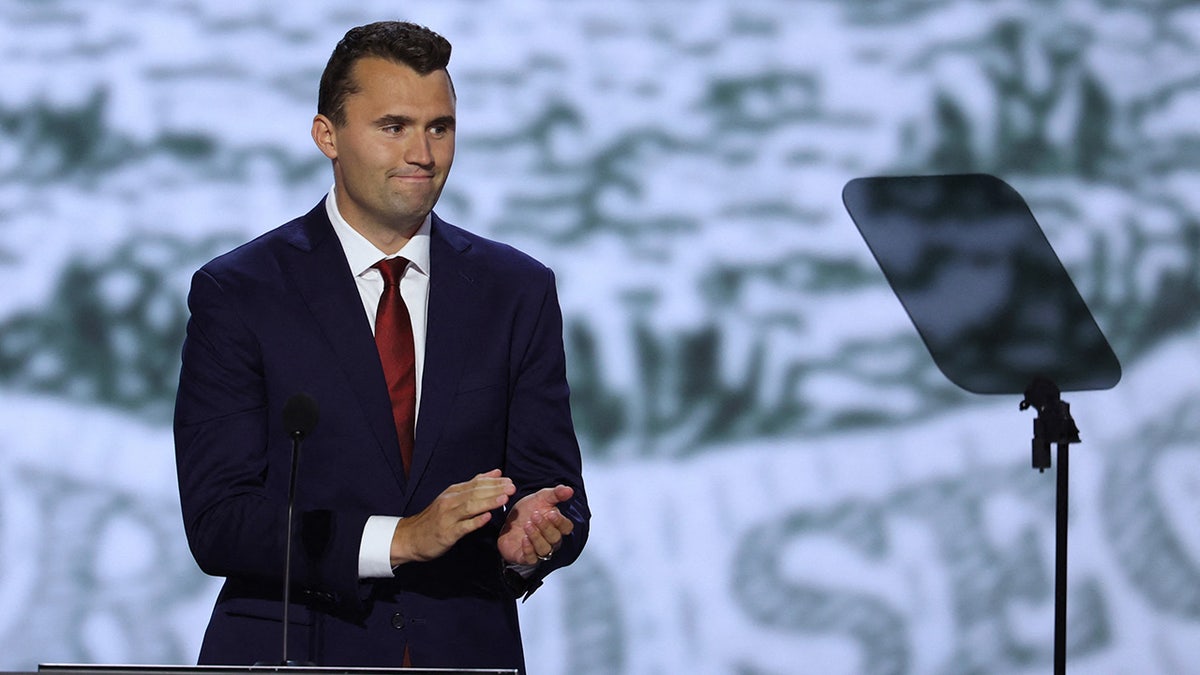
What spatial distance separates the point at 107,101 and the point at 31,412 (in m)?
0.70

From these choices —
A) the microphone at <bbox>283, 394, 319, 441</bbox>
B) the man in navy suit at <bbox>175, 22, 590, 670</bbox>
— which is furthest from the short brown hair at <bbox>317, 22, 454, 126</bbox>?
the microphone at <bbox>283, 394, 319, 441</bbox>

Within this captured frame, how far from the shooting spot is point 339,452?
6.27 feet

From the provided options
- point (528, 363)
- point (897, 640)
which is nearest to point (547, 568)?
point (528, 363)

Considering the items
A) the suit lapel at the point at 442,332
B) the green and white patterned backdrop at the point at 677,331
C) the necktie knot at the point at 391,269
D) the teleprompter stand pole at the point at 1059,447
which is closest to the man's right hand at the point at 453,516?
the suit lapel at the point at 442,332

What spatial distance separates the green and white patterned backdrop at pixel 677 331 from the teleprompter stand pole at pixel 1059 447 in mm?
915

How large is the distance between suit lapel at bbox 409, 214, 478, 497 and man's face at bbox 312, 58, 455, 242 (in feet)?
0.26

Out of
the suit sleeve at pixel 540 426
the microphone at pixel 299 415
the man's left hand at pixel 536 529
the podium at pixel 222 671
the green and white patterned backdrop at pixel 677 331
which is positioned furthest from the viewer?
the green and white patterned backdrop at pixel 677 331

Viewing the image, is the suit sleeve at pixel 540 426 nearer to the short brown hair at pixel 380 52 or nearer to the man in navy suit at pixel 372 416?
the man in navy suit at pixel 372 416

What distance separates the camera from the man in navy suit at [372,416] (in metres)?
1.84

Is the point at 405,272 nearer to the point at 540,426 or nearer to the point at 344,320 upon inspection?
the point at 344,320

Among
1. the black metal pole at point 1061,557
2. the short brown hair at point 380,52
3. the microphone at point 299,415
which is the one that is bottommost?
the black metal pole at point 1061,557

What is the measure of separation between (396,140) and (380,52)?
127 mm

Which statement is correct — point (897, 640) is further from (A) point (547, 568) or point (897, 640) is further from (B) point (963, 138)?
(A) point (547, 568)

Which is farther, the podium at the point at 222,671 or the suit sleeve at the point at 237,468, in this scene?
the suit sleeve at the point at 237,468
